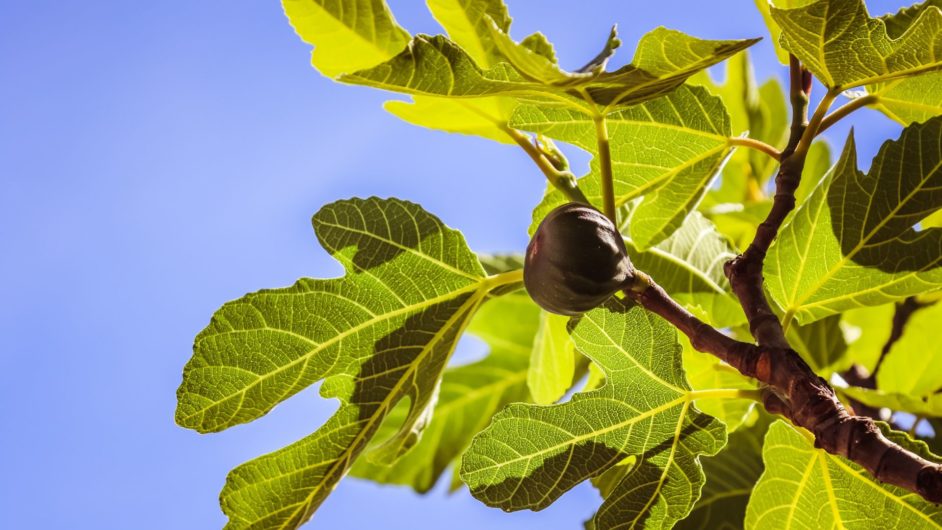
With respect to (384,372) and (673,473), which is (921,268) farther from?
(384,372)

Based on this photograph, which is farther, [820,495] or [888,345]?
[888,345]

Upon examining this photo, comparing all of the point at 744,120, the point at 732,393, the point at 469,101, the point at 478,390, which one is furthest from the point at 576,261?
the point at 744,120

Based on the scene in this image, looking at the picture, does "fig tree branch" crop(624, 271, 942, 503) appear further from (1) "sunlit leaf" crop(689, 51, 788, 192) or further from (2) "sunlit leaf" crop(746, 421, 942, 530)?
(1) "sunlit leaf" crop(689, 51, 788, 192)

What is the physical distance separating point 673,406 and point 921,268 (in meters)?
0.41

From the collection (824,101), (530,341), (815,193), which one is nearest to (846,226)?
(815,193)

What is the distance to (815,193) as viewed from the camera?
4.52 feet

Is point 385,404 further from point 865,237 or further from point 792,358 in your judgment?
point 865,237

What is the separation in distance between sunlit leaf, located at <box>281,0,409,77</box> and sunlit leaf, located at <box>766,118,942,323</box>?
0.70 metres

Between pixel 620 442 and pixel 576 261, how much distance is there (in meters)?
0.30

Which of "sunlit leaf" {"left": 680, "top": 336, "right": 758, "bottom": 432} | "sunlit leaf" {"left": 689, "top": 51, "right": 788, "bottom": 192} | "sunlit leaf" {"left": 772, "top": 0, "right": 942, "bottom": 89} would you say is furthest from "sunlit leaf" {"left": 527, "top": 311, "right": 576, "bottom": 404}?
"sunlit leaf" {"left": 689, "top": 51, "right": 788, "bottom": 192}

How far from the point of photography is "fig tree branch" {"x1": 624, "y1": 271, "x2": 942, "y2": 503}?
938 mm

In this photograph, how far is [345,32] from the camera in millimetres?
1441

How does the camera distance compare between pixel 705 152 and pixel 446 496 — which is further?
pixel 446 496

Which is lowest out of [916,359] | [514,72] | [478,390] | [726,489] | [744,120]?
[726,489]
